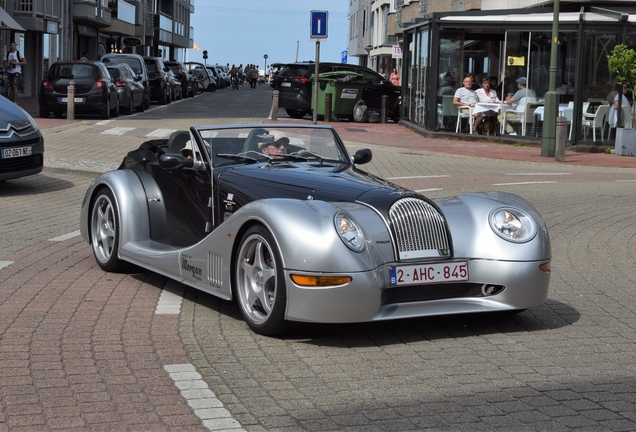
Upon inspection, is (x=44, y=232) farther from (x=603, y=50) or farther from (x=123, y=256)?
(x=603, y=50)

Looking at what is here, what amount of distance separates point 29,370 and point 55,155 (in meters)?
12.7

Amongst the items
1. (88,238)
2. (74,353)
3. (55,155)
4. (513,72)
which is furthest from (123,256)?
(513,72)

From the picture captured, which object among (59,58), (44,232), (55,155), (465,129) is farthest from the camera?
(59,58)

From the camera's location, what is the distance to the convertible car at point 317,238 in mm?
5719

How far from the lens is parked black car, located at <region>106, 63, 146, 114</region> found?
101ft

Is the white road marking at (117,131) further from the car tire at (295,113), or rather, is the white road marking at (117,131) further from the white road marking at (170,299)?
the white road marking at (170,299)

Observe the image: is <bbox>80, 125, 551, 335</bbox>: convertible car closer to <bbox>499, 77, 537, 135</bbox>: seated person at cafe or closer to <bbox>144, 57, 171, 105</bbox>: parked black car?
<bbox>499, 77, 537, 135</bbox>: seated person at cafe

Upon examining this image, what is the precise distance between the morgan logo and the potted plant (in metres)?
16.8

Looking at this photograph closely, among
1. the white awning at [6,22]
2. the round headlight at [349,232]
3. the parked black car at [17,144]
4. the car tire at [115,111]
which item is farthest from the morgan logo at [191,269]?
the white awning at [6,22]

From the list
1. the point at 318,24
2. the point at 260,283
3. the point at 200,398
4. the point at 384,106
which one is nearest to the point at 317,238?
the point at 260,283

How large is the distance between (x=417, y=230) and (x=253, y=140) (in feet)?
5.98

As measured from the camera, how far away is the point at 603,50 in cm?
2367

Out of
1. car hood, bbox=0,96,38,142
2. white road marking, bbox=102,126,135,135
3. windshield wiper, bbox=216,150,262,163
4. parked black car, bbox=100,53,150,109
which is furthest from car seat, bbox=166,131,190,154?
parked black car, bbox=100,53,150,109

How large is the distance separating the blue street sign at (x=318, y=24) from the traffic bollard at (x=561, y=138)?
495 centimetres
